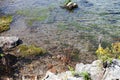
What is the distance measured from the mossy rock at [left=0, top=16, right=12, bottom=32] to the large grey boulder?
2990 mm

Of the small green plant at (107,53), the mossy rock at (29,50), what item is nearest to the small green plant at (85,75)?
the small green plant at (107,53)

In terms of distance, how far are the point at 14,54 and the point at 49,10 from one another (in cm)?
1096

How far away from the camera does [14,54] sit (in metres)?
20.8

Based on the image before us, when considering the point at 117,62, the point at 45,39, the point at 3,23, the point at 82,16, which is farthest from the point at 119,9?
the point at 117,62

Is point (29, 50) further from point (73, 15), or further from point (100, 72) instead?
point (73, 15)

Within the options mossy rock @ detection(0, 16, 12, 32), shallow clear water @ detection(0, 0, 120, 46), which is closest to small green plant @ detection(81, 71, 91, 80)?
shallow clear water @ detection(0, 0, 120, 46)

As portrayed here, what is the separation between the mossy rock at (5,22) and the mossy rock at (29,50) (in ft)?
15.6

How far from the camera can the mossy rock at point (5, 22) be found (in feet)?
84.9

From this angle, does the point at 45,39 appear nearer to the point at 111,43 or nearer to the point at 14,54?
the point at 14,54

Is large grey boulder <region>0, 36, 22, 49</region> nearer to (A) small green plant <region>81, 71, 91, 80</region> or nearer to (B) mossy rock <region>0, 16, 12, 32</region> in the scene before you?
(B) mossy rock <region>0, 16, 12, 32</region>

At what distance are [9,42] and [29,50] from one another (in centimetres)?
233

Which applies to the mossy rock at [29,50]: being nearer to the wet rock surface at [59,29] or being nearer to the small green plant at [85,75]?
the wet rock surface at [59,29]

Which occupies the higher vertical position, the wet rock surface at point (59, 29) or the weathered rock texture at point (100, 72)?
the weathered rock texture at point (100, 72)

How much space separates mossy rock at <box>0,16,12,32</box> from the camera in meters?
Result: 25.9
